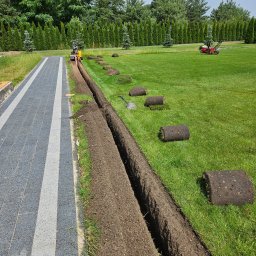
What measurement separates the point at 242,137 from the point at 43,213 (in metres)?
5.98

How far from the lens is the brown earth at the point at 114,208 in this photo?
16.5ft

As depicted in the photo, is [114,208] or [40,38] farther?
[40,38]

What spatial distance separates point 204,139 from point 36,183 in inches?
188

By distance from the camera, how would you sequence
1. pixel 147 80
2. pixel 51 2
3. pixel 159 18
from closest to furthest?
pixel 147 80
pixel 51 2
pixel 159 18

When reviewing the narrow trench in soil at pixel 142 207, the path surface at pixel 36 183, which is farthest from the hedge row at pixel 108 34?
the narrow trench in soil at pixel 142 207

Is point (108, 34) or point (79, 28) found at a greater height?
point (79, 28)

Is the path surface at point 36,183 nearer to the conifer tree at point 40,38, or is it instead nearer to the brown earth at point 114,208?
the brown earth at point 114,208

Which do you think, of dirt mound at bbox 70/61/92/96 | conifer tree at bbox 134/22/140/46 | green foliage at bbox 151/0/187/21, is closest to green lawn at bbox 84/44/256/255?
dirt mound at bbox 70/61/92/96

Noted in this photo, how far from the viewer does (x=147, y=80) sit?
19.4 metres

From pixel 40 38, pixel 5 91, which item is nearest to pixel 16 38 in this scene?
pixel 40 38

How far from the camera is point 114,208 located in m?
6.02

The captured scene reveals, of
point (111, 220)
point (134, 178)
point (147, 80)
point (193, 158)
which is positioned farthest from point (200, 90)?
point (111, 220)

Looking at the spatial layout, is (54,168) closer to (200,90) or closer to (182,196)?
(182,196)

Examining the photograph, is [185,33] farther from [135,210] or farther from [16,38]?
[135,210]
